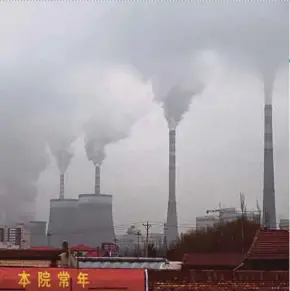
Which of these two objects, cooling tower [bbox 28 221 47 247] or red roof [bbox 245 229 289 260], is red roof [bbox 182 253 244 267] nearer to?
red roof [bbox 245 229 289 260]

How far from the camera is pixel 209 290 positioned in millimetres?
6793

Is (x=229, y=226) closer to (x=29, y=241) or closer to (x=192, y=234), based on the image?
(x=192, y=234)

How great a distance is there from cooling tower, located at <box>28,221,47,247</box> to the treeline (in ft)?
113

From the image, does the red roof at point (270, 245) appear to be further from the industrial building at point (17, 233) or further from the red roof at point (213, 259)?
the industrial building at point (17, 233)

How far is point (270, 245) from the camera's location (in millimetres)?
10906

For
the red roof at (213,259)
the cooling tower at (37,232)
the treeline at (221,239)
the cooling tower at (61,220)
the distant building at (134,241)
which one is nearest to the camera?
the red roof at (213,259)

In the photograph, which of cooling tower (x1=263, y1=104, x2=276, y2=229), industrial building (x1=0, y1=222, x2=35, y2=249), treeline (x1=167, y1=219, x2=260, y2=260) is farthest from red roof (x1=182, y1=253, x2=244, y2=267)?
industrial building (x1=0, y1=222, x2=35, y2=249)

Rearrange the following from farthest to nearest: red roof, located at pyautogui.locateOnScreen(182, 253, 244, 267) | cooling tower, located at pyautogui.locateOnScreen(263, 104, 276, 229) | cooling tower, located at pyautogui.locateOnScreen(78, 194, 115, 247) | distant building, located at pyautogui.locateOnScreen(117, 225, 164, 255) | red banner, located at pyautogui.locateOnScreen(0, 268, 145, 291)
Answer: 1. cooling tower, located at pyautogui.locateOnScreen(78, 194, 115, 247)
2. distant building, located at pyautogui.locateOnScreen(117, 225, 164, 255)
3. cooling tower, located at pyautogui.locateOnScreen(263, 104, 276, 229)
4. red roof, located at pyautogui.locateOnScreen(182, 253, 244, 267)
5. red banner, located at pyautogui.locateOnScreen(0, 268, 145, 291)

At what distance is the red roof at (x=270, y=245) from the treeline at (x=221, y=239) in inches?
910

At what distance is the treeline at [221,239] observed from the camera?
34938mm

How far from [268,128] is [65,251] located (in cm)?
4233

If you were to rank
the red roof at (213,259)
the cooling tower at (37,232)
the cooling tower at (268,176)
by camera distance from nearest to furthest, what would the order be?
the red roof at (213,259), the cooling tower at (268,176), the cooling tower at (37,232)

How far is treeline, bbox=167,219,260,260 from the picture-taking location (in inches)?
1375

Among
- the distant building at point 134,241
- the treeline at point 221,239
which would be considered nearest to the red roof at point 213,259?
the treeline at point 221,239
